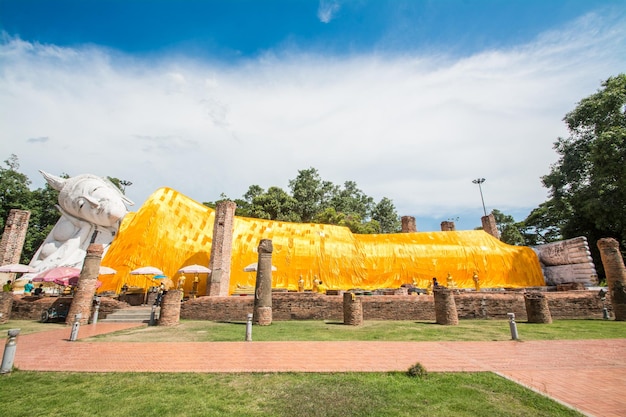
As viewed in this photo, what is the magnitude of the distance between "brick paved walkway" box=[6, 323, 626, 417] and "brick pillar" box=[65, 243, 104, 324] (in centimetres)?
388

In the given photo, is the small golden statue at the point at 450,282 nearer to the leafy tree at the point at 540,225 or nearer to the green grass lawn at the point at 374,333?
the green grass lawn at the point at 374,333

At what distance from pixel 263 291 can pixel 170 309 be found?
3.32m

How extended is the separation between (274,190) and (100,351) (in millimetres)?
26405

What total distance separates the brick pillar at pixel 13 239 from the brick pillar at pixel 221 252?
1394 cm

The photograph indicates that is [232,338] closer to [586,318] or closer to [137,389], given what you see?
[137,389]

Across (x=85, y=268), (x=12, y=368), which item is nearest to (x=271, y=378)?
(x=12, y=368)

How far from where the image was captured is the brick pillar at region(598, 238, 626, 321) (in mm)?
11209

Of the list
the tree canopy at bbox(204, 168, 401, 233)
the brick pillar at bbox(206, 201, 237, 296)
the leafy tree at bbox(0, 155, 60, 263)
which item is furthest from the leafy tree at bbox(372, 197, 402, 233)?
the leafy tree at bbox(0, 155, 60, 263)

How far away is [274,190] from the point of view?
106ft

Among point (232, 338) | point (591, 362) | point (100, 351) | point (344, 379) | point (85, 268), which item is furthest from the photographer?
point (85, 268)

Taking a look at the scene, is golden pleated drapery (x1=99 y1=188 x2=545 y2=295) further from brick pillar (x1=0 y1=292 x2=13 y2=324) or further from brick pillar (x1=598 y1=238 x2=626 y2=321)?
brick pillar (x1=598 y1=238 x2=626 y2=321)

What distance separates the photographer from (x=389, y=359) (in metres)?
5.56

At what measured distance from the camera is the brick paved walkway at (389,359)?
13.9 feet

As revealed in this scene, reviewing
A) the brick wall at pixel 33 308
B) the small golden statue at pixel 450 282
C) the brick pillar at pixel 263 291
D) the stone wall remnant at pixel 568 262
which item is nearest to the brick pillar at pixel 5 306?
the brick wall at pixel 33 308
